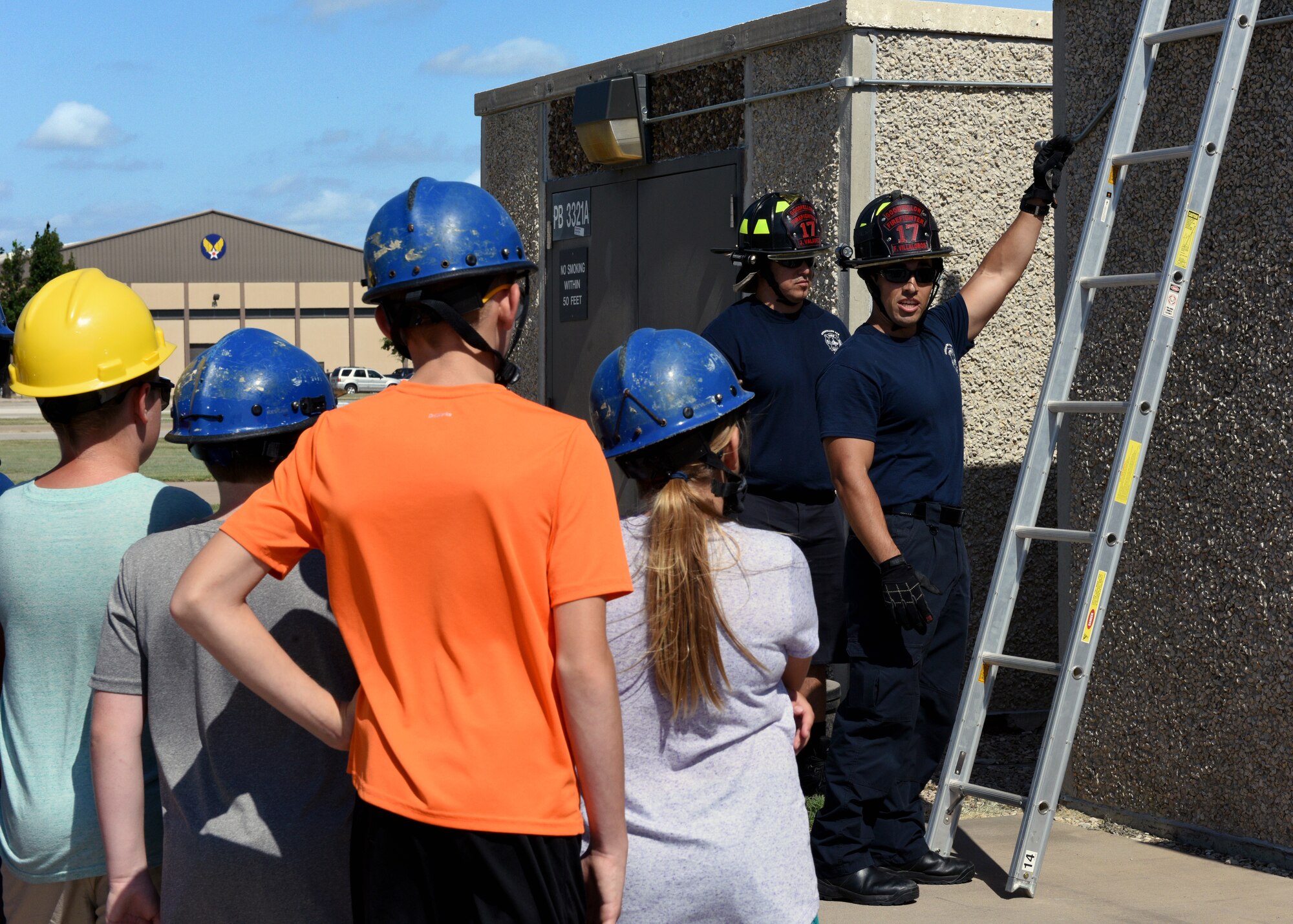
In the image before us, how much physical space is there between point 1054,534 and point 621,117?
377 centimetres

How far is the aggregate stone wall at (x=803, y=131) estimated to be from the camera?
6078 millimetres

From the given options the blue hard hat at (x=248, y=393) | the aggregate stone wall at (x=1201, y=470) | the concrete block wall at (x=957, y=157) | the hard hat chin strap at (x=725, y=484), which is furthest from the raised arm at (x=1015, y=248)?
the blue hard hat at (x=248, y=393)

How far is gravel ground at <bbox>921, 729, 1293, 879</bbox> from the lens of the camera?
181 inches

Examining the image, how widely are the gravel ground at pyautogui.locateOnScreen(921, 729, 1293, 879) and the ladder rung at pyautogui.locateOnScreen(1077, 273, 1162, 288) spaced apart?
1900mm

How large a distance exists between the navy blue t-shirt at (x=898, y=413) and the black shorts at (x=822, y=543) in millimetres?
761

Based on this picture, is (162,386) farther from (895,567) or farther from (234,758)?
(895,567)

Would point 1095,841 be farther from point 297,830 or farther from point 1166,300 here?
point 297,830

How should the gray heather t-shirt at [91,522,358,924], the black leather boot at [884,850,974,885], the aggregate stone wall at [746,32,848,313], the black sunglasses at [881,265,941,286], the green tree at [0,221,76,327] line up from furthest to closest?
the green tree at [0,221,76,327], the aggregate stone wall at [746,32,848,313], the black sunglasses at [881,265,941,286], the black leather boot at [884,850,974,885], the gray heather t-shirt at [91,522,358,924]

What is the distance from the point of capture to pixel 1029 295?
20.9 ft

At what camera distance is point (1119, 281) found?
4414 mm

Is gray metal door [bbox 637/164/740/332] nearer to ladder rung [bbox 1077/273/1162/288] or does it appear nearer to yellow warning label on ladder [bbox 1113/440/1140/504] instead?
ladder rung [bbox 1077/273/1162/288]

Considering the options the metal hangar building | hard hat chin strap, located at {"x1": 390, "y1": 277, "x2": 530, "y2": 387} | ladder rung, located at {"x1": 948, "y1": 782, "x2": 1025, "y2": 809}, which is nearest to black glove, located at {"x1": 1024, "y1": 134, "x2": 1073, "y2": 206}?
ladder rung, located at {"x1": 948, "y1": 782, "x2": 1025, "y2": 809}

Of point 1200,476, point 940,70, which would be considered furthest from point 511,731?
point 940,70

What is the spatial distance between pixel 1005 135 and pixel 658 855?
15.5 ft
